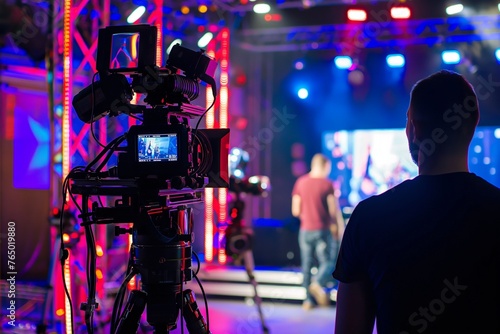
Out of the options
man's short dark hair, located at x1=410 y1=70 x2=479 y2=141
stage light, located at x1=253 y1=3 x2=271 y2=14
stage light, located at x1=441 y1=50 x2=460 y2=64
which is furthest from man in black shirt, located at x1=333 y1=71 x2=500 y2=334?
stage light, located at x1=441 y1=50 x2=460 y2=64

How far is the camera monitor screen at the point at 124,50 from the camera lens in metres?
2.27

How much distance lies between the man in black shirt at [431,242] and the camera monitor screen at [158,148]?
0.94m

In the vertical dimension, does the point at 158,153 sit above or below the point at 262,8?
below

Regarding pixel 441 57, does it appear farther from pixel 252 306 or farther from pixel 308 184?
pixel 252 306

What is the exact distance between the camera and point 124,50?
2406 millimetres

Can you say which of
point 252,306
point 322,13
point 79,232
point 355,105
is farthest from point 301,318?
point 355,105

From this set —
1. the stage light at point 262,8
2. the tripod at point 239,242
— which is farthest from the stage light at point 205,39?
the tripod at point 239,242

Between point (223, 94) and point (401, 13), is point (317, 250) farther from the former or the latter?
point (401, 13)

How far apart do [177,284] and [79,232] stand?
8.23 ft

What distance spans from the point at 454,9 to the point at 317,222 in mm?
2808

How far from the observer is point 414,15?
6.71 metres

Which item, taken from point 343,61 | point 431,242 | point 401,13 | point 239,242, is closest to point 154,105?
point 431,242

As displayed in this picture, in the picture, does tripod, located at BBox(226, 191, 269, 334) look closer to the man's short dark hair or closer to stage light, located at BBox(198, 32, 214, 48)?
stage light, located at BBox(198, 32, 214, 48)

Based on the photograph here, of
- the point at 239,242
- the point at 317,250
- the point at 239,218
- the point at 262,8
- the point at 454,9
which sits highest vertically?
the point at 262,8
